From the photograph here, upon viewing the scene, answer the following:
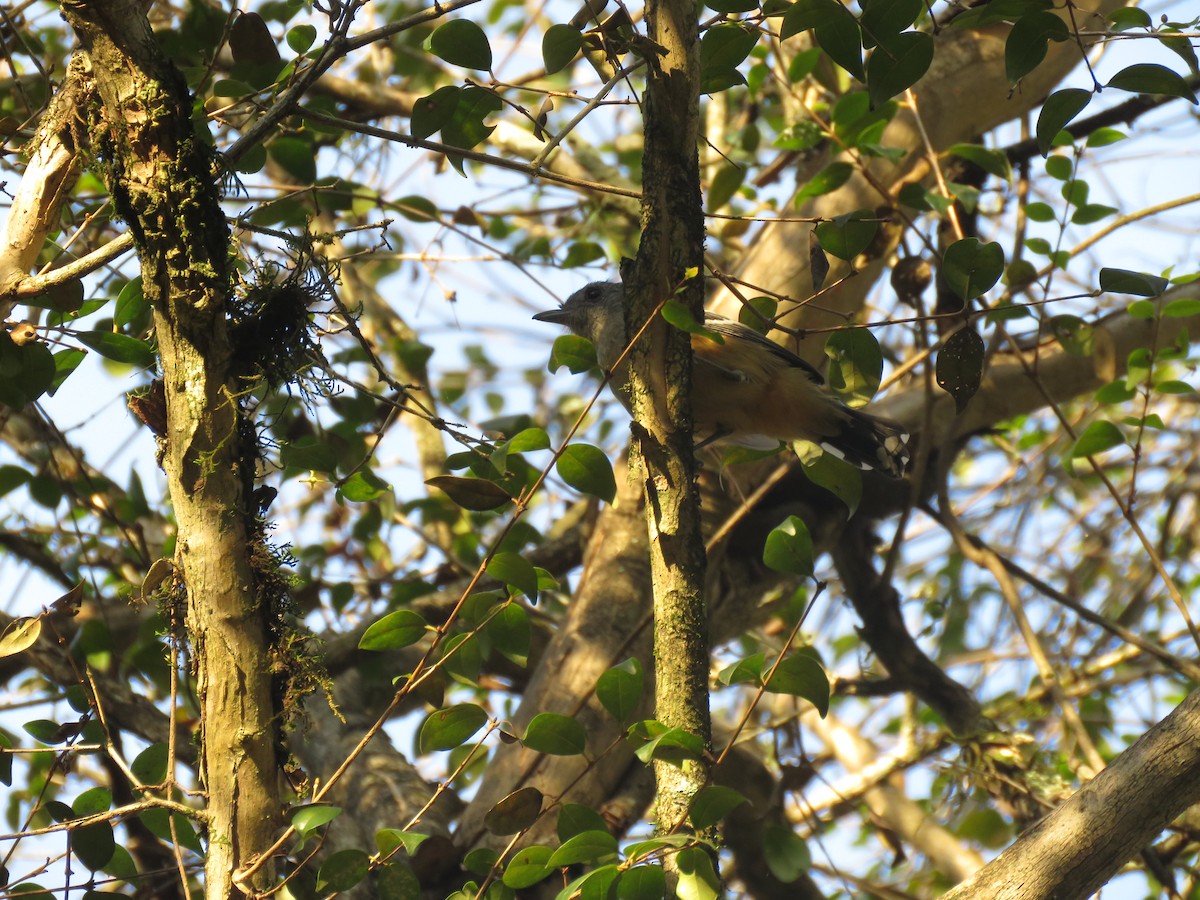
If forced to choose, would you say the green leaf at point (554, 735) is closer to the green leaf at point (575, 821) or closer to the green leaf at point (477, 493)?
the green leaf at point (575, 821)

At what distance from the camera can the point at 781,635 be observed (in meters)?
4.70

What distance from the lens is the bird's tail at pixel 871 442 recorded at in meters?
3.91

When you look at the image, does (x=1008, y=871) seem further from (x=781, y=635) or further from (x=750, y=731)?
(x=781, y=635)

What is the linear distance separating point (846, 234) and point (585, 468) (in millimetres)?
688

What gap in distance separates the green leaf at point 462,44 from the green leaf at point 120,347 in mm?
863

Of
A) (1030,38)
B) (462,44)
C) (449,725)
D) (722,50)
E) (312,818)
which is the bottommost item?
(312,818)

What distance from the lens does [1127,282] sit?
6.70 ft

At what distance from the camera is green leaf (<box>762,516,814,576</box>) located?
207cm

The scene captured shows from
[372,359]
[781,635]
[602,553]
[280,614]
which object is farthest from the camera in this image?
[781,635]

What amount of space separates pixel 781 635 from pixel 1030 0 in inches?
124

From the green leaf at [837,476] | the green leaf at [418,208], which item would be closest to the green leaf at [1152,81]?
the green leaf at [837,476]

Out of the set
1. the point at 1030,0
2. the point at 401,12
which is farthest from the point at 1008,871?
the point at 401,12

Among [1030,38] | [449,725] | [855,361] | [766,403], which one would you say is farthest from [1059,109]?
[766,403]

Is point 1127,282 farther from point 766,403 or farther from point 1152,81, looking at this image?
point 766,403
